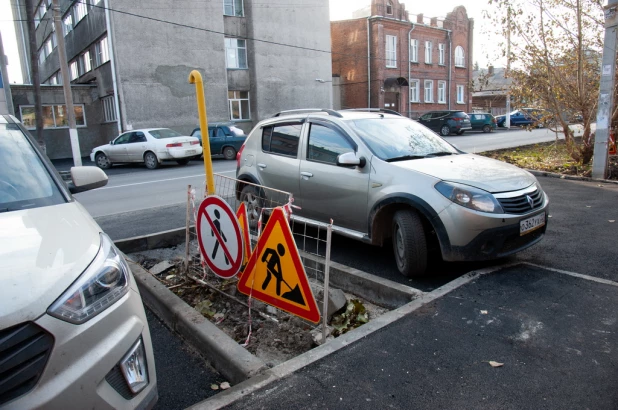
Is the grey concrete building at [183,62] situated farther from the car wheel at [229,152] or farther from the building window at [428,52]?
the building window at [428,52]

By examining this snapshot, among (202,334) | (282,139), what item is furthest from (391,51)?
(202,334)

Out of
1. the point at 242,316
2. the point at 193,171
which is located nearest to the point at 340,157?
the point at 242,316

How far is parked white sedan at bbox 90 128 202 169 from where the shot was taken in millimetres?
17773

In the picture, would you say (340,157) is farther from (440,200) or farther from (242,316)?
(242,316)

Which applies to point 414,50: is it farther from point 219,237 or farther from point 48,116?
point 219,237

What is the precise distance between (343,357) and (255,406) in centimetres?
74

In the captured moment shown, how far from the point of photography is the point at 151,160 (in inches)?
712

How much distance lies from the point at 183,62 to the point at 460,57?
29.3 meters

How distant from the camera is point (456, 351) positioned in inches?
122

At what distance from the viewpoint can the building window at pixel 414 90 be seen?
39294 millimetres

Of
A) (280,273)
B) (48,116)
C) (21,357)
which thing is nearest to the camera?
(21,357)

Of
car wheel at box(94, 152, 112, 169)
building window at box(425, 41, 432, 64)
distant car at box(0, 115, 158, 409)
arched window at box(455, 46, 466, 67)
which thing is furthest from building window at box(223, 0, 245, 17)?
distant car at box(0, 115, 158, 409)

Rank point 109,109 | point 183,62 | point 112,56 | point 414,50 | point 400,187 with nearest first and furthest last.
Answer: point 400,187, point 112,56, point 183,62, point 109,109, point 414,50

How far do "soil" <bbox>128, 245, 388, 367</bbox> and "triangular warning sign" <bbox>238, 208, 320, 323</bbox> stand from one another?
1.08 feet
